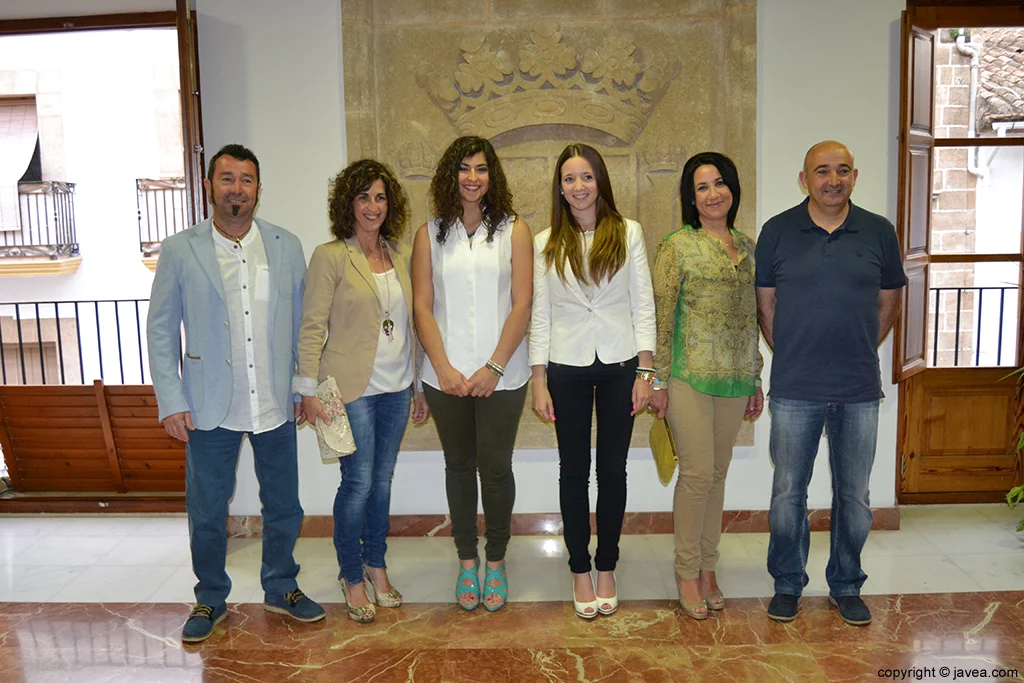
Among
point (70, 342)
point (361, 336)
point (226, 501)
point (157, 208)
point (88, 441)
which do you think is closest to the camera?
point (361, 336)

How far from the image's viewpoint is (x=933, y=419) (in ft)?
13.2

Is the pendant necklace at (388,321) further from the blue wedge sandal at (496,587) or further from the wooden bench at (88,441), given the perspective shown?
the wooden bench at (88,441)

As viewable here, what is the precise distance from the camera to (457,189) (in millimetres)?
2795

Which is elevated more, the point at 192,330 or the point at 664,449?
the point at 192,330

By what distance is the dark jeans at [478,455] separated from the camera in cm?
284

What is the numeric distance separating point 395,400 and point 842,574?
5.72ft

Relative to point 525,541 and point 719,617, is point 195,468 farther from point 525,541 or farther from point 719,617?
point 719,617

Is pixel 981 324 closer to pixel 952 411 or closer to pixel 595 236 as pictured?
pixel 952 411

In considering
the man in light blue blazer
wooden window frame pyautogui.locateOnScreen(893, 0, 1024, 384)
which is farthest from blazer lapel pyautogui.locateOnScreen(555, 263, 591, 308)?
wooden window frame pyautogui.locateOnScreen(893, 0, 1024, 384)

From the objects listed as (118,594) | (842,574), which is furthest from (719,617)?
(118,594)

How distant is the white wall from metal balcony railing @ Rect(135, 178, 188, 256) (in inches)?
251

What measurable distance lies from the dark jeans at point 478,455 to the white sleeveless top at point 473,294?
10 centimetres

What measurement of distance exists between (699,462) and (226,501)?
1.70 m

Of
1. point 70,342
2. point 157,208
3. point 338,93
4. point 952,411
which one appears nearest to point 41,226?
point 157,208
